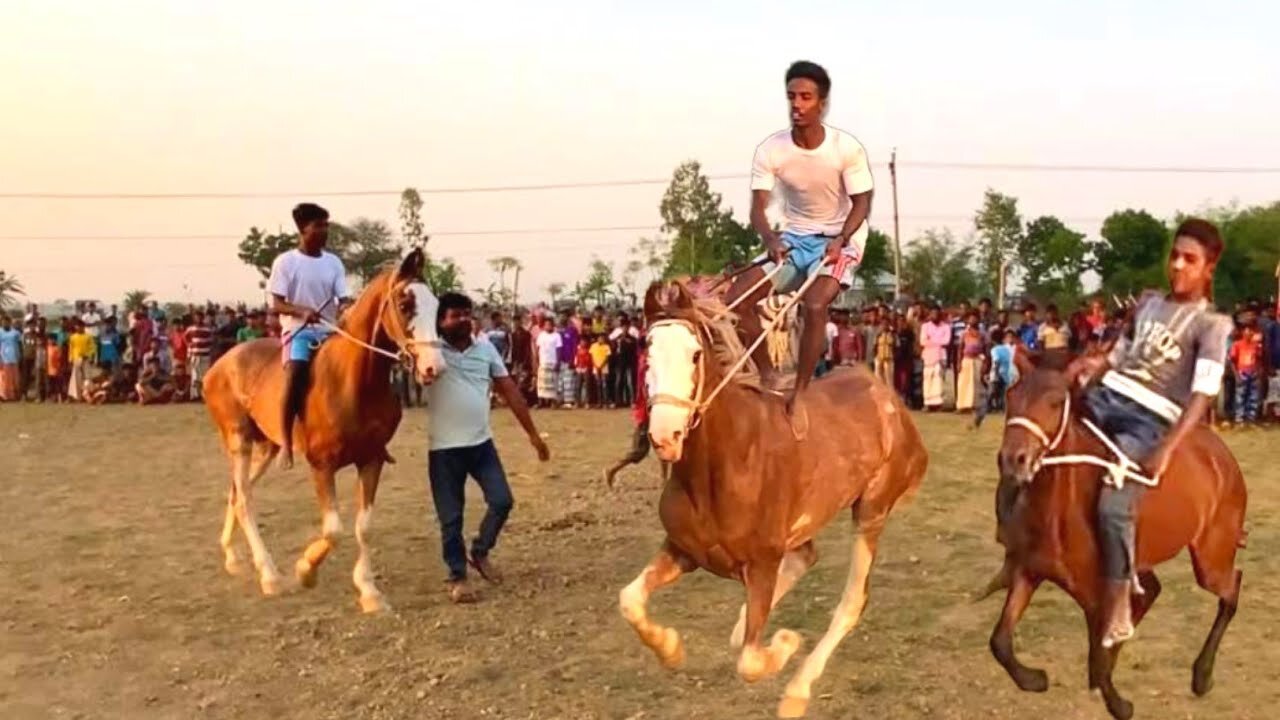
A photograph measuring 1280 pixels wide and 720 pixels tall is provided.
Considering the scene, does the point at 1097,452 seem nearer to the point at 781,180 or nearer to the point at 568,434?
the point at 781,180

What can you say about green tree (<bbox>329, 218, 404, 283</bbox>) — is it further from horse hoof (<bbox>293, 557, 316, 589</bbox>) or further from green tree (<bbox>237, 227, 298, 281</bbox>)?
horse hoof (<bbox>293, 557, 316, 589</bbox>)

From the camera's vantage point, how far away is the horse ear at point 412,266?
Result: 997 cm

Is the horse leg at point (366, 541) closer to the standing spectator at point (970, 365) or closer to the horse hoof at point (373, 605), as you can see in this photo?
the horse hoof at point (373, 605)

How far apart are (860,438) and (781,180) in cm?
150

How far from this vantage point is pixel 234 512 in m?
11.8

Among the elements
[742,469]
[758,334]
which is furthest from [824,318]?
[742,469]

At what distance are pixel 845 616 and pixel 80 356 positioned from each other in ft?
88.6

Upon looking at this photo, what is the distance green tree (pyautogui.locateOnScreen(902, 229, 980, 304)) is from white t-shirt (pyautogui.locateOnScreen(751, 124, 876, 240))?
192 feet

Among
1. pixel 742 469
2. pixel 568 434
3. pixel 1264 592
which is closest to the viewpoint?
pixel 742 469

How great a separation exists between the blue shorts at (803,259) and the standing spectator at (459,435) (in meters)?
3.67

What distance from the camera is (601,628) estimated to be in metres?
9.51

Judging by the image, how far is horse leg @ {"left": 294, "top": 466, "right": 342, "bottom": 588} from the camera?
1016 cm

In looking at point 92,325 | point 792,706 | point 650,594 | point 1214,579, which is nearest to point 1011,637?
point 792,706

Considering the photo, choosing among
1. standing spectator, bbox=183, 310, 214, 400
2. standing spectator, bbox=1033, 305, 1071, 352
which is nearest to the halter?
standing spectator, bbox=1033, 305, 1071, 352
